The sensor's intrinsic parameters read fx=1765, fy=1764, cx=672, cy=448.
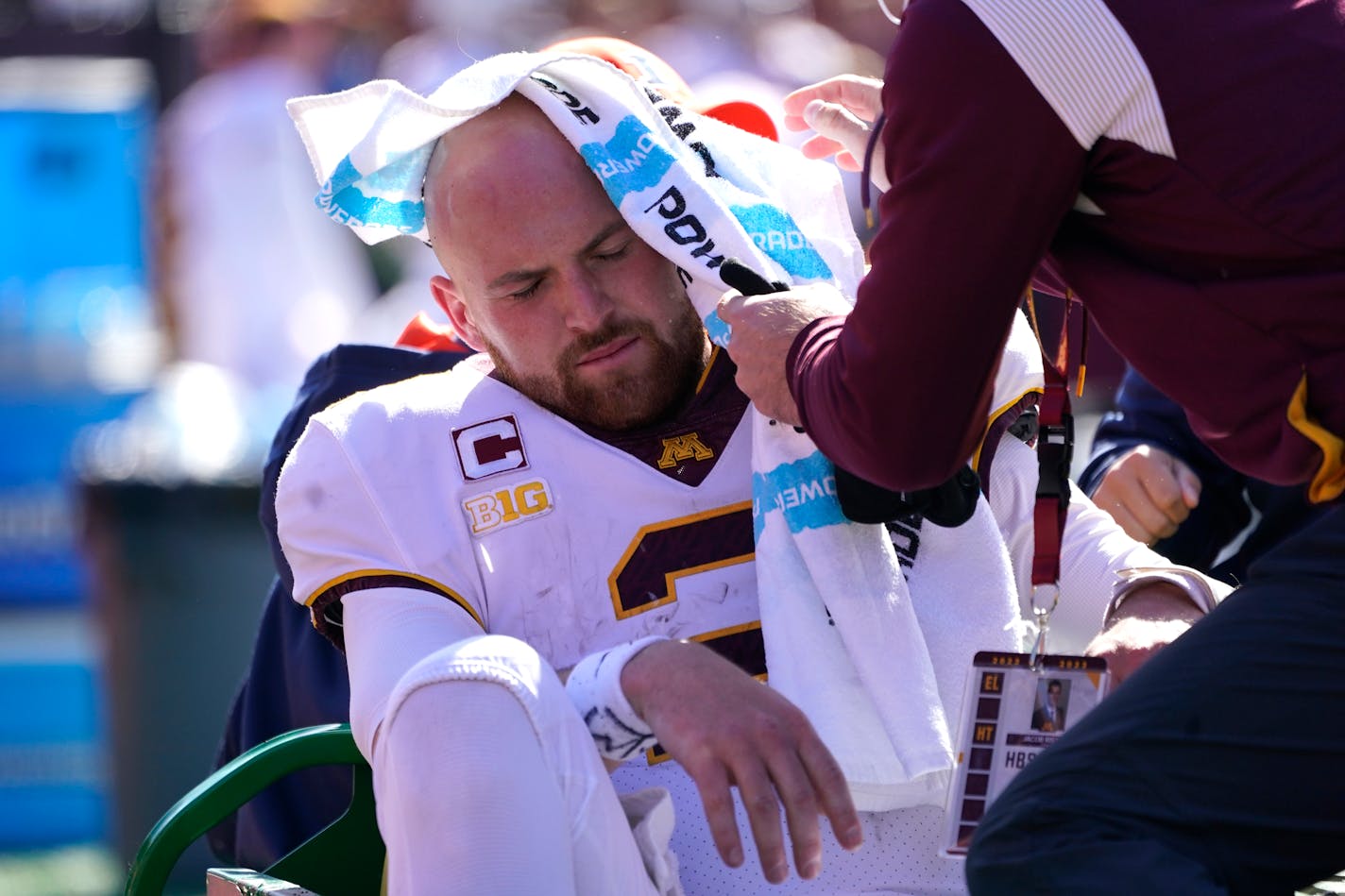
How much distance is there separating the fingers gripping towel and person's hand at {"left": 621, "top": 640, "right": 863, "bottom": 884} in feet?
1.00

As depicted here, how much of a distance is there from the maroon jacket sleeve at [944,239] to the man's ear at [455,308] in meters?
0.95

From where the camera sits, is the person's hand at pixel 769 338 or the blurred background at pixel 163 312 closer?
the person's hand at pixel 769 338

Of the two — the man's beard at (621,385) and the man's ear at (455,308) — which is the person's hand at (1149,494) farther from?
the man's ear at (455,308)

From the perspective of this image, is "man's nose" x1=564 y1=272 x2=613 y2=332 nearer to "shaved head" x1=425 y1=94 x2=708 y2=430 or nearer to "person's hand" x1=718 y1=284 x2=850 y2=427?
"shaved head" x1=425 y1=94 x2=708 y2=430

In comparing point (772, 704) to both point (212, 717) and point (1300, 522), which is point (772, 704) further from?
point (212, 717)

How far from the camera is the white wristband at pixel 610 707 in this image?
69.0 inches

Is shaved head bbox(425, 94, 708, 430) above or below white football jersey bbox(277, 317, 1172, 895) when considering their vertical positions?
above

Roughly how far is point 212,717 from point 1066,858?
2.95 m

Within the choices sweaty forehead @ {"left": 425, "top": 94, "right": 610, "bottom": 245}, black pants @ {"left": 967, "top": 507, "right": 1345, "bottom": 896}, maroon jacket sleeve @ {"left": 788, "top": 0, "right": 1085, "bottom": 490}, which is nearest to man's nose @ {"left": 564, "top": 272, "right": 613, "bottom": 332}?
sweaty forehead @ {"left": 425, "top": 94, "right": 610, "bottom": 245}

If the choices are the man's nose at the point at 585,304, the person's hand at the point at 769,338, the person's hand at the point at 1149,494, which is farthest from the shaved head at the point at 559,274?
the person's hand at the point at 1149,494

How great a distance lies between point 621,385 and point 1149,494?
99cm

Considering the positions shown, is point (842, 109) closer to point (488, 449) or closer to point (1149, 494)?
point (488, 449)

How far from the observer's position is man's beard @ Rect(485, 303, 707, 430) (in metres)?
2.26

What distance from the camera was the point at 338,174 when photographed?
2258 mm
